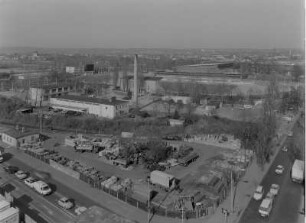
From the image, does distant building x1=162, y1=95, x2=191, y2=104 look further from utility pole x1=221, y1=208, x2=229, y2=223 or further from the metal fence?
utility pole x1=221, y1=208, x2=229, y2=223

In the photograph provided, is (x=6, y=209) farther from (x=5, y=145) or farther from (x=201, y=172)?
(x=5, y=145)

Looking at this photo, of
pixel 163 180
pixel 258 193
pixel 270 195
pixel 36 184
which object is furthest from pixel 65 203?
pixel 270 195

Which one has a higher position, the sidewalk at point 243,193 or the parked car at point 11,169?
the sidewalk at point 243,193

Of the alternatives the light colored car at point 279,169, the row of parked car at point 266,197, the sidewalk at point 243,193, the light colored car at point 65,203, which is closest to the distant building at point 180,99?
the sidewalk at point 243,193

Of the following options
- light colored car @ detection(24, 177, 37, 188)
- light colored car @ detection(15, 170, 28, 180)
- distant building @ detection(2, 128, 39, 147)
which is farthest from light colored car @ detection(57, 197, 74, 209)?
distant building @ detection(2, 128, 39, 147)

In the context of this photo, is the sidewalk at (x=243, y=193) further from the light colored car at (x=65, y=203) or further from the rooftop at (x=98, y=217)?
the light colored car at (x=65, y=203)

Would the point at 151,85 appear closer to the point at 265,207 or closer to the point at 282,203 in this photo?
the point at 282,203

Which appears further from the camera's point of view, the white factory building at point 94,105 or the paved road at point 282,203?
the white factory building at point 94,105
